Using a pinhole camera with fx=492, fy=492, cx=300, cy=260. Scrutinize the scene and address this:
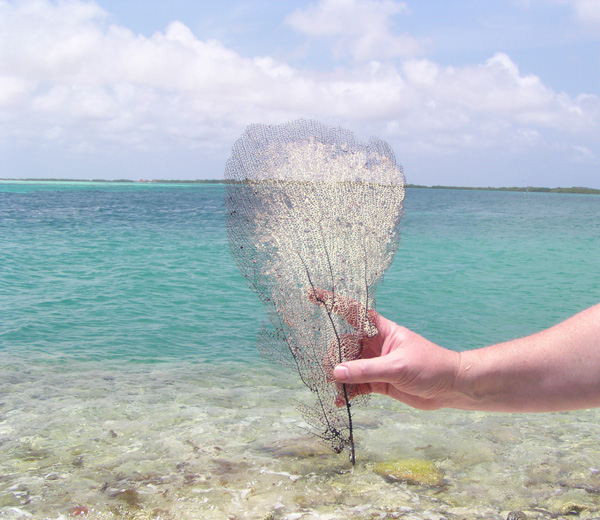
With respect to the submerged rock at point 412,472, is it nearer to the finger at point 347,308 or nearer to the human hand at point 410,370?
the human hand at point 410,370

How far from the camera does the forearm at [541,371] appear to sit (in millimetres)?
1607

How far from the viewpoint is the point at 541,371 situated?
174cm

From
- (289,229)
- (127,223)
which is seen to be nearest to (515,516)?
(289,229)

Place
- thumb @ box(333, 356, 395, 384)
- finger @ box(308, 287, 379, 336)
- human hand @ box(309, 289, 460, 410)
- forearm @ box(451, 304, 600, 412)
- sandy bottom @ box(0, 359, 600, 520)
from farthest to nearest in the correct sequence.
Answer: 1. sandy bottom @ box(0, 359, 600, 520)
2. finger @ box(308, 287, 379, 336)
3. thumb @ box(333, 356, 395, 384)
4. human hand @ box(309, 289, 460, 410)
5. forearm @ box(451, 304, 600, 412)

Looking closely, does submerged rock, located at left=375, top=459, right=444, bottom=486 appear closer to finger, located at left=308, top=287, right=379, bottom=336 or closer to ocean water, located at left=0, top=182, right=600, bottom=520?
ocean water, located at left=0, top=182, right=600, bottom=520

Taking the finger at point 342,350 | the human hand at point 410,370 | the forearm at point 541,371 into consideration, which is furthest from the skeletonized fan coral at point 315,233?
the forearm at point 541,371

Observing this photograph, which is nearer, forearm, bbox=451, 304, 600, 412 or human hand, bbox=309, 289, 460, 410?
forearm, bbox=451, 304, 600, 412

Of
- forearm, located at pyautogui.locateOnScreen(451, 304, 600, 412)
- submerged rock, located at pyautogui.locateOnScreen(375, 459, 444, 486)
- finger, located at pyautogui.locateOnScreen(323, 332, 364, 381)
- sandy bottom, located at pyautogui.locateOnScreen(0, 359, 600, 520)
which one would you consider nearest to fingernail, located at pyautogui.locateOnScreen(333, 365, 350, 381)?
forearm, located at pyautogui.locateOnScreen(451, 304, 600, 412)

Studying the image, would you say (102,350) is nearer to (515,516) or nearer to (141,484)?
(141,484)

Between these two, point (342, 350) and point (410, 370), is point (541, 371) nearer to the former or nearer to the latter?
point (410, 370)

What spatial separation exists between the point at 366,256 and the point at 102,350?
6736mm

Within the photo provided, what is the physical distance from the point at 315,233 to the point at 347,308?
55 centimetres

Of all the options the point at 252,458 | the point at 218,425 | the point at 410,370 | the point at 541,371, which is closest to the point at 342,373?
the point at 410,370

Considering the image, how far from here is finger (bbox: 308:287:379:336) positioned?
9.77 feet
